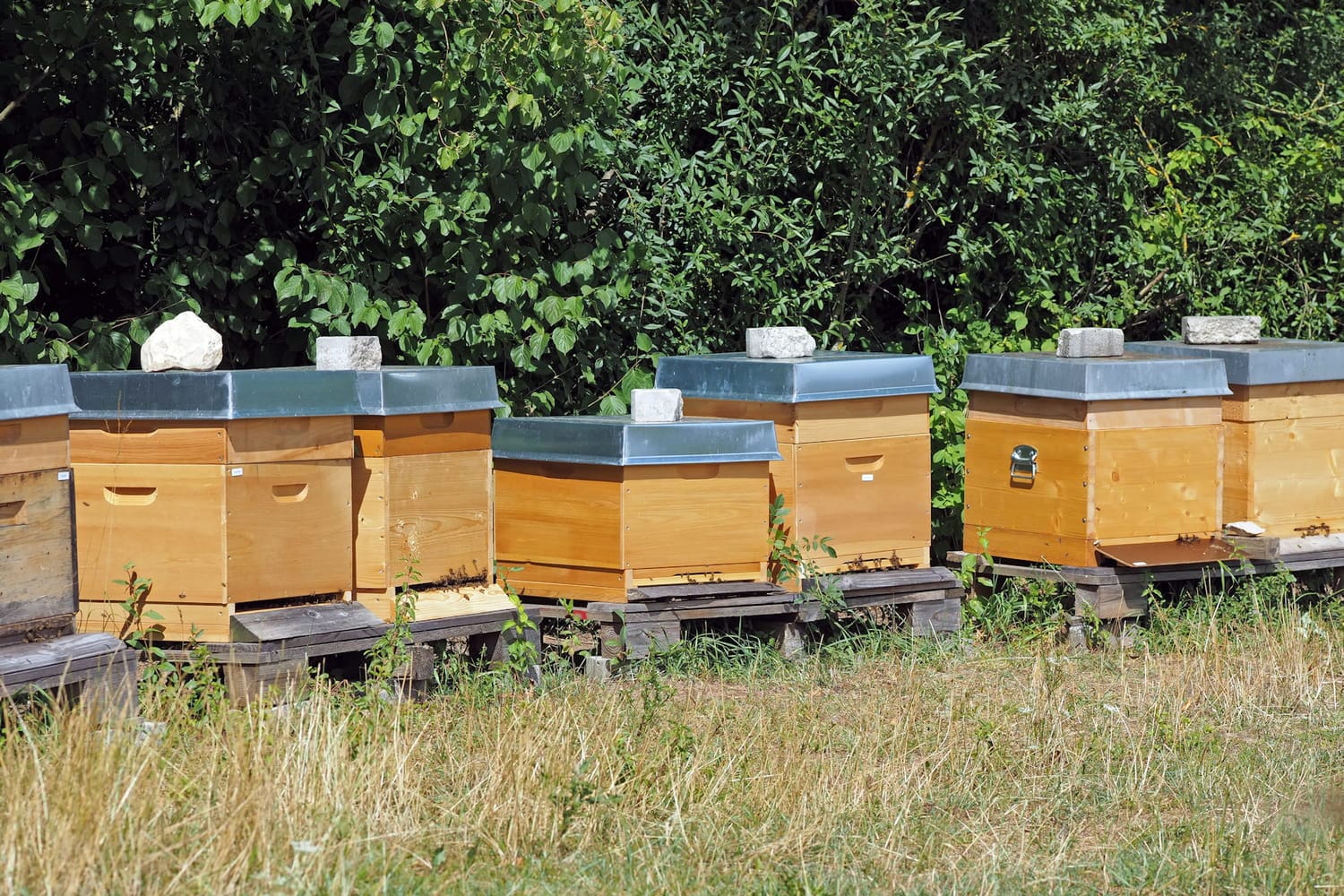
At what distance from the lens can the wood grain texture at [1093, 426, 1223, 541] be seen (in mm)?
6172

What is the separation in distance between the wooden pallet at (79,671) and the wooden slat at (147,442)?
0.63 metres

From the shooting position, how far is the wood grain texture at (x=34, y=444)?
4.27m

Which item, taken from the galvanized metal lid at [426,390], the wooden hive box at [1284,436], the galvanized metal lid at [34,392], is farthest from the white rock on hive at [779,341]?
the galvanized metal lid at [34,392]

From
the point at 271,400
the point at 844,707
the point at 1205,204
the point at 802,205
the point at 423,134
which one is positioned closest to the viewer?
the point at 271,400

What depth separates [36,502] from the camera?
4.35 meters

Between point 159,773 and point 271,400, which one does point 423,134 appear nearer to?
point 271,400

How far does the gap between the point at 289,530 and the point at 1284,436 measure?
4.31 metres

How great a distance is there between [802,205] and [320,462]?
360cm

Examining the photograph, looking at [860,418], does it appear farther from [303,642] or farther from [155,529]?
[155,529]

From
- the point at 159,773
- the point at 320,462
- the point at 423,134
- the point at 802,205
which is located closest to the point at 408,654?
the point at 320,462

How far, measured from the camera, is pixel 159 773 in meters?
3.76

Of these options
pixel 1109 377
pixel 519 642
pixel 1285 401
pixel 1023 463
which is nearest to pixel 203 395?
pixel 519 642

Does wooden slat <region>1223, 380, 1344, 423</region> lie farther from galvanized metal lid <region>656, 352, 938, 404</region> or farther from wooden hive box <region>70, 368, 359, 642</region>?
wooden hive box <region>70, 368, 359, 642</region>

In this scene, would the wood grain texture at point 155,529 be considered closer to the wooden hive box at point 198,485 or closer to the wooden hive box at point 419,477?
the wooden hive box at point 198,485
